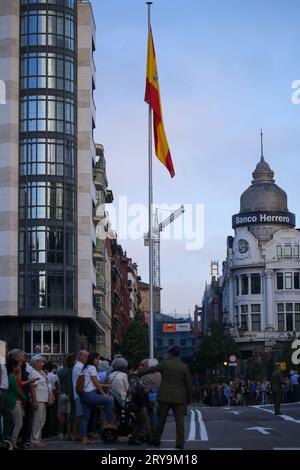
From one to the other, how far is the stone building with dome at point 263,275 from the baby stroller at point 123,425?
9649cm

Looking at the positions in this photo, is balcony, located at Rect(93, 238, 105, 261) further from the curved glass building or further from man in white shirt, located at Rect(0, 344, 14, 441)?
man in white shirt, located at Rect(0, 344, 14, 441)

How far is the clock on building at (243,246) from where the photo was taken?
126 m

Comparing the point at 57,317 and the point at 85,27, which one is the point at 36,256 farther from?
the point at 85,27

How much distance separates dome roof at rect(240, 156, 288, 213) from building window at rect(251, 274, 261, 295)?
30.6 feet

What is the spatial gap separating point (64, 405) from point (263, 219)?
105136 millimetres

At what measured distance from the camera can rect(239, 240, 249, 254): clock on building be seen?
126 metres

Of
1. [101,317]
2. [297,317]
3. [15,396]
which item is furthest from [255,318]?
[15,396]

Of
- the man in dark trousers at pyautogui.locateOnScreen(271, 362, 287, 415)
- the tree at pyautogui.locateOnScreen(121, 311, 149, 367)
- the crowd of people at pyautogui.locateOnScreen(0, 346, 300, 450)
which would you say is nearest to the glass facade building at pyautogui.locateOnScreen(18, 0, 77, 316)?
the tree at pyautogui.locateOnScreen(121, 311, 149, 367)

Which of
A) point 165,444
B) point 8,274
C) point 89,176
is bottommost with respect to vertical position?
point 165,444

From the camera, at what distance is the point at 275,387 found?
3553cm

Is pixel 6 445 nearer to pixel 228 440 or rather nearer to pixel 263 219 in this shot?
pixel 228 440

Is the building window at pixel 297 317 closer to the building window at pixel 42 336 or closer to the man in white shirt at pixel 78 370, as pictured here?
the building window at pixel 42 336
